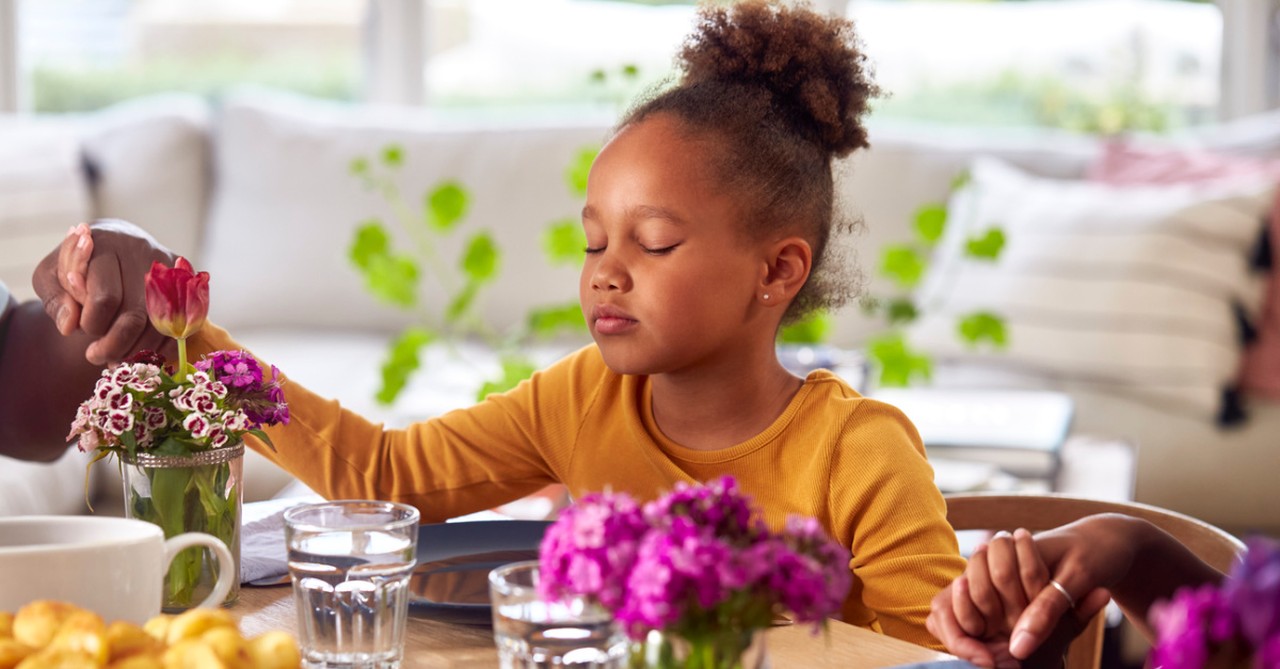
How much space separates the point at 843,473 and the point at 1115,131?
10.2 ft

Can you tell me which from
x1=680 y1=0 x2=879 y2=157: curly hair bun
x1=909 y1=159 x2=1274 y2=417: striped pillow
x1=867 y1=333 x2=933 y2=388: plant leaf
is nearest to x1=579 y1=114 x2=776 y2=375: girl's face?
x1=680 y1=0 x2=879 y2=157: curly hair bun

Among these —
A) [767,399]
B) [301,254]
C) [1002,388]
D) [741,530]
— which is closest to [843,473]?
[767,399]

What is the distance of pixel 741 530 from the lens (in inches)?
23.7

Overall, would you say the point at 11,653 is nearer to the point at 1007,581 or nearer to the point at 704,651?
the point at 704,651

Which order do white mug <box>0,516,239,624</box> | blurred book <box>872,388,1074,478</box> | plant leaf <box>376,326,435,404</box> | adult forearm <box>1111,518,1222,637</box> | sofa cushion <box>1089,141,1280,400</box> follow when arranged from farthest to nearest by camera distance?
sofa cushion <box>1089,141,1280,400</box>, plant leaf <box>376,326,435,404</box>, blurred book <box>872,388,1074,478</box>, adult forearm <box>1111,518,1222,637</box>, white mug <box>0,516,239,624</box>

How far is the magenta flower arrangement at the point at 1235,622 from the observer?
0.48 metres

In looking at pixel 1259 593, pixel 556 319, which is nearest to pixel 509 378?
pixel 556 319

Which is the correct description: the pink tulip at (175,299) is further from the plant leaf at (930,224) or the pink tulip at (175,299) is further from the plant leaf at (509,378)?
the plant leaf at (930,224)

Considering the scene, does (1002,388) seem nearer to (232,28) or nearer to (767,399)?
(767,399)

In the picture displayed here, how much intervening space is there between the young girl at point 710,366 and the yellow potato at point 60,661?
20.9 inches

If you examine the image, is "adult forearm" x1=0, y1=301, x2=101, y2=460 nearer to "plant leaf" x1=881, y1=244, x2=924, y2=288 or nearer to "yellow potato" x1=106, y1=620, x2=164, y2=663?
"yellow potato" x1=106, y1=620, x2=164, y2=663

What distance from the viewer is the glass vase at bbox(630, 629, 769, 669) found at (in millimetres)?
584

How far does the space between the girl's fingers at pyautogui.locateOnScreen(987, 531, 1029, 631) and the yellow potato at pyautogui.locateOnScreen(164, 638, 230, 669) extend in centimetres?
48

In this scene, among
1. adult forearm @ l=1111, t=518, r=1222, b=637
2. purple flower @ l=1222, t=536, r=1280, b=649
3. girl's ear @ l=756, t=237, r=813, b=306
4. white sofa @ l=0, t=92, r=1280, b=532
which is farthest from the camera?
white sofa @ l=0, t=92, r=1280, b=532
